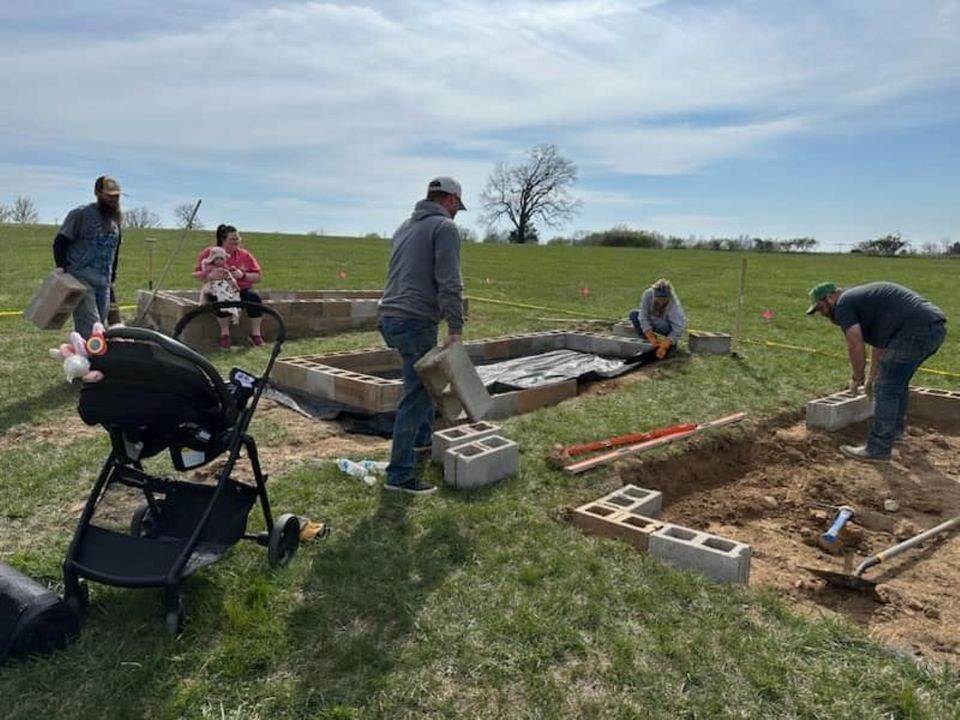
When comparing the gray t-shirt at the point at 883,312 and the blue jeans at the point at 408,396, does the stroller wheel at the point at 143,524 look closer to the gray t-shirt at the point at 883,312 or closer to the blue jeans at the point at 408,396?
the blue jeans at the point at 408,396

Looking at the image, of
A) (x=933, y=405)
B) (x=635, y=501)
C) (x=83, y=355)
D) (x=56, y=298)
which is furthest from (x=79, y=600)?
(x=933, y=405)

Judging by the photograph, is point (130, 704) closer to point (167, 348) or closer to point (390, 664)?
point (390, 664)

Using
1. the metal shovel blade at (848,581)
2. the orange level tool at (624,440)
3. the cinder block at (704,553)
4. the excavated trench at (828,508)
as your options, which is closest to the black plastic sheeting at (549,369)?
the orange level tool at (624,440)

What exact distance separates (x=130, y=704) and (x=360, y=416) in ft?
12.2

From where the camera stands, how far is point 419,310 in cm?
440

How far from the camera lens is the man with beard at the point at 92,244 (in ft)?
20.8

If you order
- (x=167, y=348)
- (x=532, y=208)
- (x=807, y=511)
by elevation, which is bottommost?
(x=807, y=511)

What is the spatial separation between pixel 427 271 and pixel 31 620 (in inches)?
103

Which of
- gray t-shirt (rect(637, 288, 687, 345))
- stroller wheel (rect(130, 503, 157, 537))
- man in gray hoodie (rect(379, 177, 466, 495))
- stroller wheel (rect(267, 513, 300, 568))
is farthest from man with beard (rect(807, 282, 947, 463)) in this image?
stroller wheel (rect(130, 503, 157, 537))

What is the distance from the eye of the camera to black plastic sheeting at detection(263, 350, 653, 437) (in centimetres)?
614

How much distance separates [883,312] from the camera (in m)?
5.95

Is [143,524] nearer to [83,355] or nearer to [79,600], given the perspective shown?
[79,600]

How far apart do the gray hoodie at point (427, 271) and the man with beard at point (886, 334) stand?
11.4ft

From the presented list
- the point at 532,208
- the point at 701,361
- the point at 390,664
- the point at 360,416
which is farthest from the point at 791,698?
the point at 532,208
